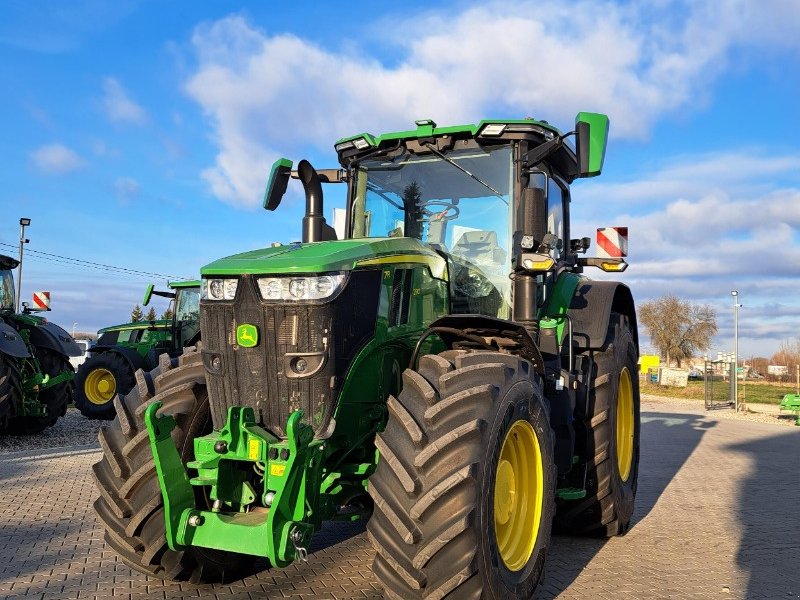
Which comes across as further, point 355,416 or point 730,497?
point 730,497

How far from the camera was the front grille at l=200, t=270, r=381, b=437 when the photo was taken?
3.90m

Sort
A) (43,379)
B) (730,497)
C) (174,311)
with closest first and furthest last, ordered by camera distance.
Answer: (730,497) < (43,379) < (174,311)

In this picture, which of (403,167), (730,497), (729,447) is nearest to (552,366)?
(403,167)

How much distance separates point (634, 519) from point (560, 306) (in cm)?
232

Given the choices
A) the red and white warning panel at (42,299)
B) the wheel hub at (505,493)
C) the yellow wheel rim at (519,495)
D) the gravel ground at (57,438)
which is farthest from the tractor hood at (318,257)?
→ the red and white warning panel at (42,299)

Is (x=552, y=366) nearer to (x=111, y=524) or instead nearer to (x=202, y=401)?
(x=202, y=401)

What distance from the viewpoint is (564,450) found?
523 cm

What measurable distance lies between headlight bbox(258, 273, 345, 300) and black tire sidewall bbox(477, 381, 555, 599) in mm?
1083

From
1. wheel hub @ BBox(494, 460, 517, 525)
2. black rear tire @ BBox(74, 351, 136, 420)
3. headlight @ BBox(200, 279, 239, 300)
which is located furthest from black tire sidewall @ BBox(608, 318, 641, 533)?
black rear tire @ BBox(74, 351, 136, 420)

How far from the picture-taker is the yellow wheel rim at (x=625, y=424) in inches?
263

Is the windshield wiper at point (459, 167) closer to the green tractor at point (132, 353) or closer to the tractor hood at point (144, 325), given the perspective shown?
the green tractor at point (132, 353)

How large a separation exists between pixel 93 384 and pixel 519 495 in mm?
12090

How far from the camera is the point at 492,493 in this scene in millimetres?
3707

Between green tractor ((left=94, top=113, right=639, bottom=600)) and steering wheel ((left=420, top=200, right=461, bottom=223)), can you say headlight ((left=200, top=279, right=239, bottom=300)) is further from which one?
steering wheel ((left=420, top=200, right=461, bottom=223))
